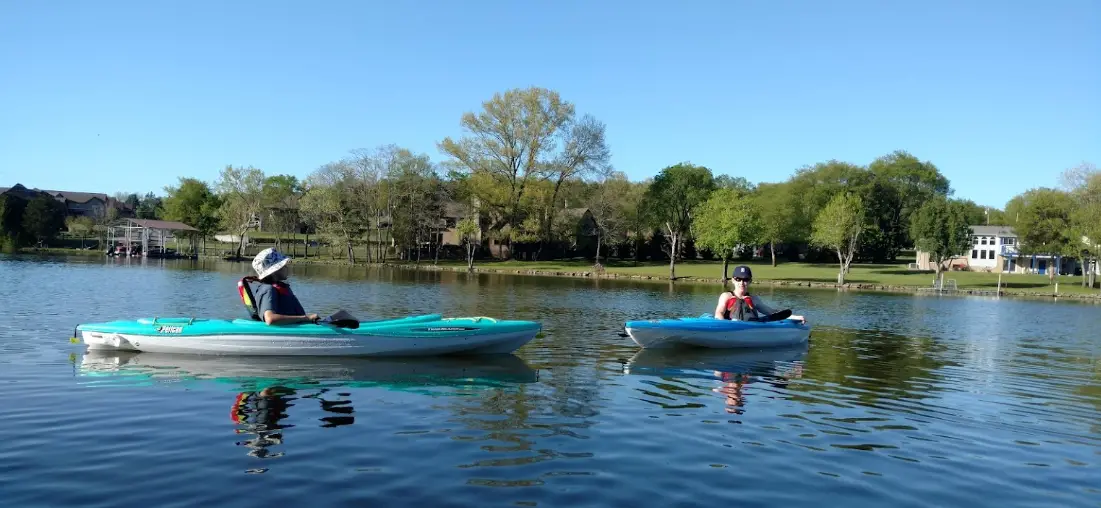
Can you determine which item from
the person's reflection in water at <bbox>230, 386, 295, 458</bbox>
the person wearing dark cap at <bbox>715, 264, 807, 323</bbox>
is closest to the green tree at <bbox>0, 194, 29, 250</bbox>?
the person's reflection in water at <bbox>230, 386, 295, 458</bbox>

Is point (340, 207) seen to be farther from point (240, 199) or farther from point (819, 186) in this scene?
point (819, 186)

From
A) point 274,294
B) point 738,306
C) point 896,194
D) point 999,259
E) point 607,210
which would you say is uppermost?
point 896,194

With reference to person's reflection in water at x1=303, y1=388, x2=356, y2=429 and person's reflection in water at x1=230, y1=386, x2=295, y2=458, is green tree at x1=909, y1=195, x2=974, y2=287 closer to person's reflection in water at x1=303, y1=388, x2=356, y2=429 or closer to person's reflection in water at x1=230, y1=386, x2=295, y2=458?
person's reflection in water at x1=303, y1=388, x2=356, y2=429

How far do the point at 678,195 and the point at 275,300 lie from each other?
6980 cm

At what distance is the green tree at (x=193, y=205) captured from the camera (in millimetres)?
97812

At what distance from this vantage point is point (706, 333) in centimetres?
1848

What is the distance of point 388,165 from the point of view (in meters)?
79.8

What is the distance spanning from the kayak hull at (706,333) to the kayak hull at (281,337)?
A: 13.7 ft

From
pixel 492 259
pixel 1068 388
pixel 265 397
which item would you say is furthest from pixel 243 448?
pixel 492 259

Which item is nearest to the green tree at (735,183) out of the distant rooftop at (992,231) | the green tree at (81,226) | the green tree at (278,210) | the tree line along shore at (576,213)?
the tree line along shore at (576,213)

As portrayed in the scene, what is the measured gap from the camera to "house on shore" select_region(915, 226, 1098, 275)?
8406 centimetres

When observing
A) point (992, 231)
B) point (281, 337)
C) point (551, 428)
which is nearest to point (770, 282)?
point (992, 231)

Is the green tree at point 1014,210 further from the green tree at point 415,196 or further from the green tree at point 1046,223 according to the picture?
the green tree at point 415,196

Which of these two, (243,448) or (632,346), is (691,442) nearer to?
(243,448)
